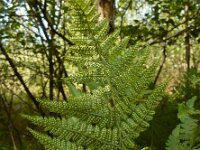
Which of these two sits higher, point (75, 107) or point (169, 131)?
point (75, 107)

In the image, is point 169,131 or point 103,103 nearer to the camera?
point 103,103

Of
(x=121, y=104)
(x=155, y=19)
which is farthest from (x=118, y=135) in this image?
(x=155, y=19)

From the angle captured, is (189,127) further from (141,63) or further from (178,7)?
(178,7)

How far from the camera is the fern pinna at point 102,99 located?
0.75 metres

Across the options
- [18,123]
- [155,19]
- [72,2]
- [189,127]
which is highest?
[155,19]

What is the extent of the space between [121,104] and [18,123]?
6.32m

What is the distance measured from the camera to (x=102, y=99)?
781 millimetres

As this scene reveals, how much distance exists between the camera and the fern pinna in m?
0.75

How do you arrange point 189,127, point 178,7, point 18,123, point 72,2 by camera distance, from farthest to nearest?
point 18,123 → point 178,7 → point 189,127 → point 72,2

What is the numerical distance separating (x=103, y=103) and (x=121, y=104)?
0.03m

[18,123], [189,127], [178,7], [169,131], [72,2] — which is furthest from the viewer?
[18,123]

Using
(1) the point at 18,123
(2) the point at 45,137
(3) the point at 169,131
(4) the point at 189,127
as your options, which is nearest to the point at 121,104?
(2) the point at 45,137

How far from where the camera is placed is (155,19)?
4.12 metres

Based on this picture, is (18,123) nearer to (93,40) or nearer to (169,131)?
(169,131)
